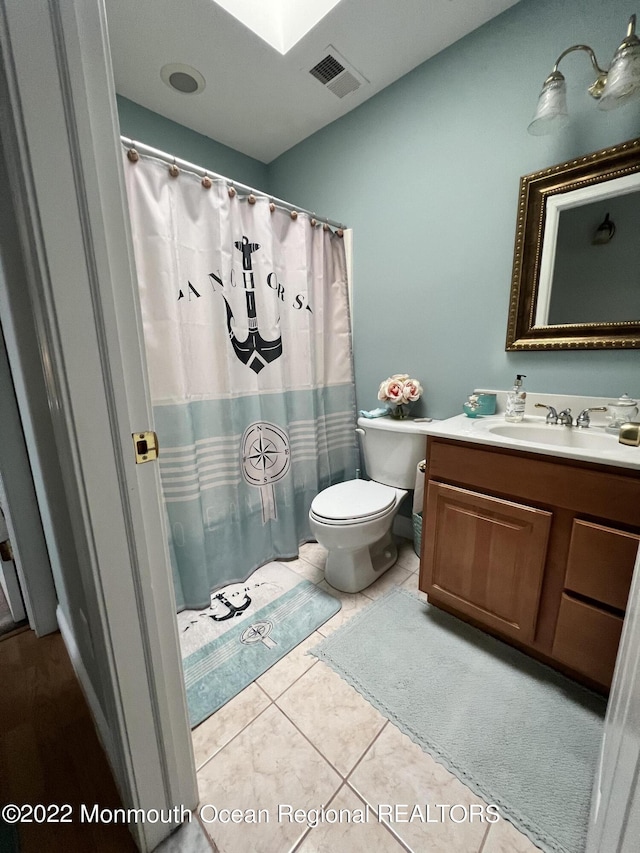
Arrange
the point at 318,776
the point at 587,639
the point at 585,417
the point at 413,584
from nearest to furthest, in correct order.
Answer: the point at 318,776, the point at 587,639, the point at 585,417, the point at 413,584

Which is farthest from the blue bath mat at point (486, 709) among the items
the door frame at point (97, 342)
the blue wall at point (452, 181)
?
the blue wall at point (452, 181)

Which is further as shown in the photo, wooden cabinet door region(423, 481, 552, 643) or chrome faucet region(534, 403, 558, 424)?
chrome faucet region(534, 403, 558, 424)

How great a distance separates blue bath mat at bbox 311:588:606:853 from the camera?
33.6 inches

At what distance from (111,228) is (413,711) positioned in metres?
1.46

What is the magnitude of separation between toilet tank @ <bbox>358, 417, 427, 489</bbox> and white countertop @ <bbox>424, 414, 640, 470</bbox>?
25cm

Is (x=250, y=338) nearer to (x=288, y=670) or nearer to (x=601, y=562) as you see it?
(x=288, y=670)

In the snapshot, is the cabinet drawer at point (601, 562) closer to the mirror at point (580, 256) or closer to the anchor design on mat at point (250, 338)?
the mirror at point (580, 256)

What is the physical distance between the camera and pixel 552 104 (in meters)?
1.12

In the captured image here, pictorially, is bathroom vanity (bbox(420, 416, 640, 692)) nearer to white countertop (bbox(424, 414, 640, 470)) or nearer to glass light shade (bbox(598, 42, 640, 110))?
white countertop (bbox(424, 414, 640, 470))

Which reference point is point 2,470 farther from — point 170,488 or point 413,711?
point 413,711

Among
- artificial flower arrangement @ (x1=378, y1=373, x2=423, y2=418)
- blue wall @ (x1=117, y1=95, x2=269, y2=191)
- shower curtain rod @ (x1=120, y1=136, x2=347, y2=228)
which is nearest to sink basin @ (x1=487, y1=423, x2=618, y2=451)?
artificial flower arrangement @ (x1=378, y1=373, x2=423, y2=418)

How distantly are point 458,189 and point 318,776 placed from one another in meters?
2.17

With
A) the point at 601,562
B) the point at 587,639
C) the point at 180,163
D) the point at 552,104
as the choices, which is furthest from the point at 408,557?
the point at 180,163

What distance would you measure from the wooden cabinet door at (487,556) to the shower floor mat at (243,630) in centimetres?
52
